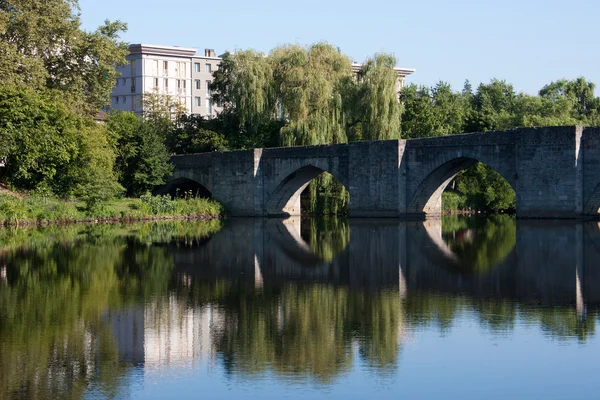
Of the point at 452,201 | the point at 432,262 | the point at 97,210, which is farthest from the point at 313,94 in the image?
the point at 432,262

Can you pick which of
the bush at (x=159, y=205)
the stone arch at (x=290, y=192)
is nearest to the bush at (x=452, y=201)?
the stone arch at (x=290, y=192)

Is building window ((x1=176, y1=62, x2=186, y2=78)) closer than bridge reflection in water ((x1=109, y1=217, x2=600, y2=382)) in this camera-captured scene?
No

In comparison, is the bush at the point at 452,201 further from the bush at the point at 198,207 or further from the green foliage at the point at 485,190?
the bush at the point at 198,207

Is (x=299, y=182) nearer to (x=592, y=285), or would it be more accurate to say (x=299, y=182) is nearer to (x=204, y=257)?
(x=204, y=257)

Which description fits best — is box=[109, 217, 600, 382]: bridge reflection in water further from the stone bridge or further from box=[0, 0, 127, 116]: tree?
box=[0, 0, 127, 116]: tree

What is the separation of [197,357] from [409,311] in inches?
151

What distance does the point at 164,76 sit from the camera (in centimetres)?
9631

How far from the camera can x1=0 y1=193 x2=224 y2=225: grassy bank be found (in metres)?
36.7

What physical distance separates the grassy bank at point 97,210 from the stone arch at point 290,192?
257 centimetres

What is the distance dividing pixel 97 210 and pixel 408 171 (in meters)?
12.9

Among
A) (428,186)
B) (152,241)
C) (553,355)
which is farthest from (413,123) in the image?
(553,355)

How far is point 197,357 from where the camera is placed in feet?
34.9

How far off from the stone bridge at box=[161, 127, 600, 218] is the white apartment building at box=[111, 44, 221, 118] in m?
46.4

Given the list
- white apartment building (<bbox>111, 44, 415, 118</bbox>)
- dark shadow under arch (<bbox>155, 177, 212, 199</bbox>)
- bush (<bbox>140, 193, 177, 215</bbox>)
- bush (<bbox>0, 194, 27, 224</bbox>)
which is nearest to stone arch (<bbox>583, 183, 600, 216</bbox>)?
bush (<bbox>140, 193, 177, 215</bbox>)
